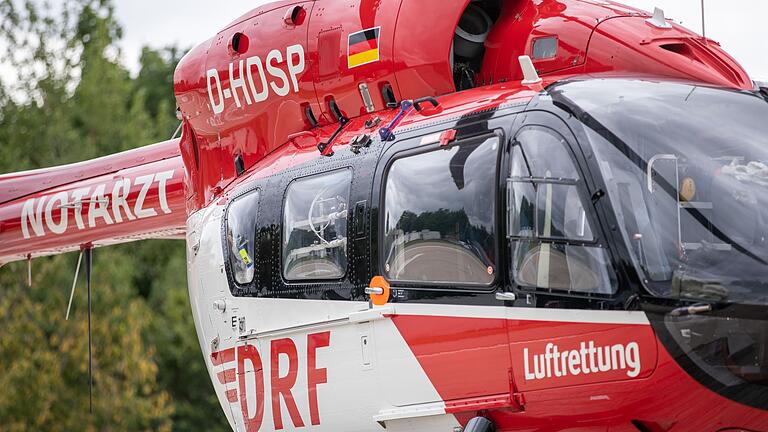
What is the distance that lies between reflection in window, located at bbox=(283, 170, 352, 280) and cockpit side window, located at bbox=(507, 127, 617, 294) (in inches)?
53.2

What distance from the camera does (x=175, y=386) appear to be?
107ft

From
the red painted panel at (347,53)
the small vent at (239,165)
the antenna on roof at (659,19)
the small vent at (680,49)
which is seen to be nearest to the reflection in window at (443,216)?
the red painted panel at (347,53)

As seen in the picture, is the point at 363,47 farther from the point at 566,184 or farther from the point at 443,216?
the point at 566,184

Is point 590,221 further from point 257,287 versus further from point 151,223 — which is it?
point 151,223

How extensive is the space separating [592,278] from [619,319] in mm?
226

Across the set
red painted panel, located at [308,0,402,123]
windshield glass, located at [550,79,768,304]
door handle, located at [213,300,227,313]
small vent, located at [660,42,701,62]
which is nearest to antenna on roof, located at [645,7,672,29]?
small vent, located at [660,42,701,62]

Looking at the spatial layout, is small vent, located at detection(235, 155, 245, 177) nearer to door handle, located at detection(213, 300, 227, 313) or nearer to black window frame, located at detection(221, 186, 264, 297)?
black window frame, located at detection(221, 186, 264, 297)

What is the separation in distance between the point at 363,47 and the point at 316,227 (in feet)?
3.93

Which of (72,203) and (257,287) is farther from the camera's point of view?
(72,203)

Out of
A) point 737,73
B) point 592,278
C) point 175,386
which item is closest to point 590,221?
point 592,278

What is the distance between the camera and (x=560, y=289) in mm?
5516

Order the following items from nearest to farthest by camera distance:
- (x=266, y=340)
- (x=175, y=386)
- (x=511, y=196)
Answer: (x=511, y=196)
(x=266, y=340)
(x=175, y=386)

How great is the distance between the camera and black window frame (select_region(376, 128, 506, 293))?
5773mm

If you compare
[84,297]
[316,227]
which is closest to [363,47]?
[316,227]
